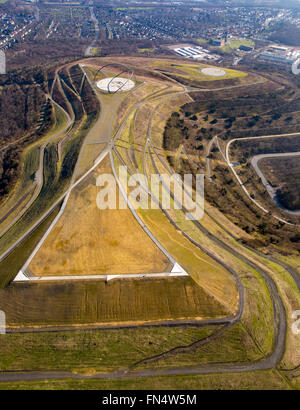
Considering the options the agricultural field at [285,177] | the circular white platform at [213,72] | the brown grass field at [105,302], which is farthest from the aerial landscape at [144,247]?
the circular white platform at [213,72]

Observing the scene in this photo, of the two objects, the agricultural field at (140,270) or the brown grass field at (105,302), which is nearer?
the agricultural field at (140,270)

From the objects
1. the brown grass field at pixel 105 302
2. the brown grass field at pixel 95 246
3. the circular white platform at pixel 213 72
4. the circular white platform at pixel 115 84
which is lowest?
the brown grass field at pixel 105 302

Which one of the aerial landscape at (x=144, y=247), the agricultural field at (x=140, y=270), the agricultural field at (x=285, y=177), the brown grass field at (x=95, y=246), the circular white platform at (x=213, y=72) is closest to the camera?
the agricultural field at (x=140, y=270)

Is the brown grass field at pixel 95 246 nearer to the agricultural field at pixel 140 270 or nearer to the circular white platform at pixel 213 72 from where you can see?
the agricultural field at pixel 140 270

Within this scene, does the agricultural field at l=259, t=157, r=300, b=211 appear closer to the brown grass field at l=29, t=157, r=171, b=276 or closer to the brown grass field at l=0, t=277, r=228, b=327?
the brown grass field at l=29, t=157, r=171, b=276

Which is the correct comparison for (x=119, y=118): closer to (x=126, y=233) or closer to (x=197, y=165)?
(x=197, y=165)
